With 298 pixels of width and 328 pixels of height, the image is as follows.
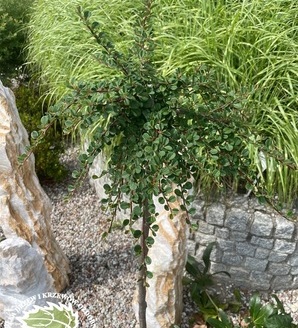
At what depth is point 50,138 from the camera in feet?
12.5

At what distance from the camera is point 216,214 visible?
2777 millimetres

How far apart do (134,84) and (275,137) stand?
51.0 inches

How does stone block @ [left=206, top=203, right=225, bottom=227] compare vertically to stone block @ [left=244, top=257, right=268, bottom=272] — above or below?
above

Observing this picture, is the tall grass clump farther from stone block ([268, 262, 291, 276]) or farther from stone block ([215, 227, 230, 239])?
stone block ([268, 262, 291, 276])

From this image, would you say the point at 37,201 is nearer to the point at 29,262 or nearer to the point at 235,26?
the point at 29,262

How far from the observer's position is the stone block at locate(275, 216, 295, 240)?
269cm

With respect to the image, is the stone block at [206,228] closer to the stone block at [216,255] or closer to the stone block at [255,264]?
the stone block at [216,255]

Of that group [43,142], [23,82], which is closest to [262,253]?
[43,142]

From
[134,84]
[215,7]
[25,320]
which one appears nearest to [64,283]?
[25,320]

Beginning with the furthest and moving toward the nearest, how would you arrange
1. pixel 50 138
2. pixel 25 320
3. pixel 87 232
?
pixel 50 138 → pixel 87 232 → pixel 25 320

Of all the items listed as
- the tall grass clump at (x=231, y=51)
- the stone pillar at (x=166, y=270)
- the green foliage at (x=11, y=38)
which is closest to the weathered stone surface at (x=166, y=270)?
the stone pillar at (x=166, y=270)

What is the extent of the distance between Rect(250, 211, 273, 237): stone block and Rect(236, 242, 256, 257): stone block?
0.38 ft

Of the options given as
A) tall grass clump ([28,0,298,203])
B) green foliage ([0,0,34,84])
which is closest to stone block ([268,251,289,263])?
tall grass clump ([28,0,298,203])

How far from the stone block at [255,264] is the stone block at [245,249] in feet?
0.14
